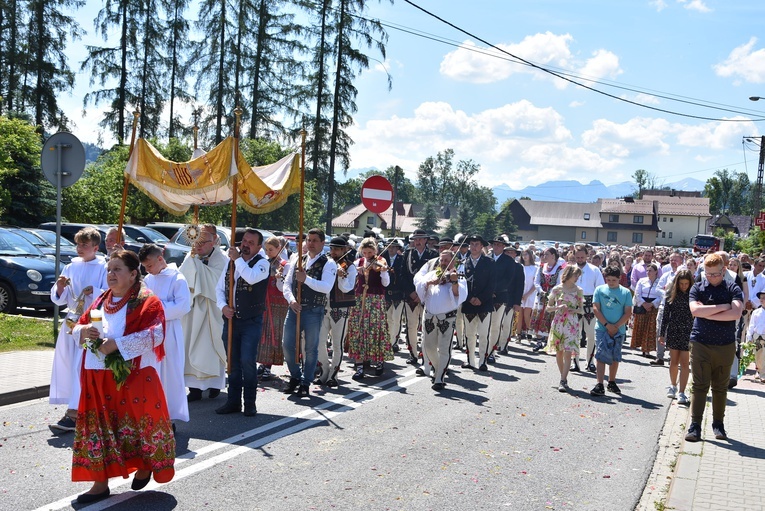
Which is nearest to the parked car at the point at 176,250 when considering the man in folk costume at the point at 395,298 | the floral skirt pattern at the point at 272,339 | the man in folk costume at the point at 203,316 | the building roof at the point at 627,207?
the man in folk costume at the point at 395,298

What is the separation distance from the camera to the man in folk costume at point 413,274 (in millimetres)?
13031

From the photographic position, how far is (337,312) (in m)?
10.2

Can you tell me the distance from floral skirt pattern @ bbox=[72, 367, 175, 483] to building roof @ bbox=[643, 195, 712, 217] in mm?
108421

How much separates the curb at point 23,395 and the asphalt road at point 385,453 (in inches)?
9.1

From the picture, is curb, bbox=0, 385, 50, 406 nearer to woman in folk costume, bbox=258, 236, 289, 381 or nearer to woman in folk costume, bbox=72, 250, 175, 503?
woman in folk costume, bbox=258, 236, 289, 381

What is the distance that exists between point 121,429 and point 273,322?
5.52 meters

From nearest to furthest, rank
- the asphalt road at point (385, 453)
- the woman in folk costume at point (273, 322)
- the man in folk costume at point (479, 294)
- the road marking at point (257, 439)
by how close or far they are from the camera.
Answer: the road marking at point (257, 439) → the asphalt road at point (385, 453) → the woman in folk costume at point (273, 322) → the man in folk costume at point (479, 294)

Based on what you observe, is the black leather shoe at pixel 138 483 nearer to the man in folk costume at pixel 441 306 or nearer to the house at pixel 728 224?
the man in folk costume at pixel 441 306

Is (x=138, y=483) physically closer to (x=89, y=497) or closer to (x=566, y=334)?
(x=89, y=497)

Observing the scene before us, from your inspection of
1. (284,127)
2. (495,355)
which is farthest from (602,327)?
(284,127)

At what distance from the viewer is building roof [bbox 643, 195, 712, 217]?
10554cm

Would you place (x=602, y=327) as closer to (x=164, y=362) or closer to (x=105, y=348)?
(x=164, y=362)

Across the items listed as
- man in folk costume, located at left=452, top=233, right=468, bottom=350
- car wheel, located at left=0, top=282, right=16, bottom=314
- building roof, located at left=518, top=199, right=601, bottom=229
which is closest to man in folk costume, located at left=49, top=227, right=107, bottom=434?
man in folk costume, located at left=452, top=233, right=468, bottom=350

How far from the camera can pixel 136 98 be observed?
1572 inches
